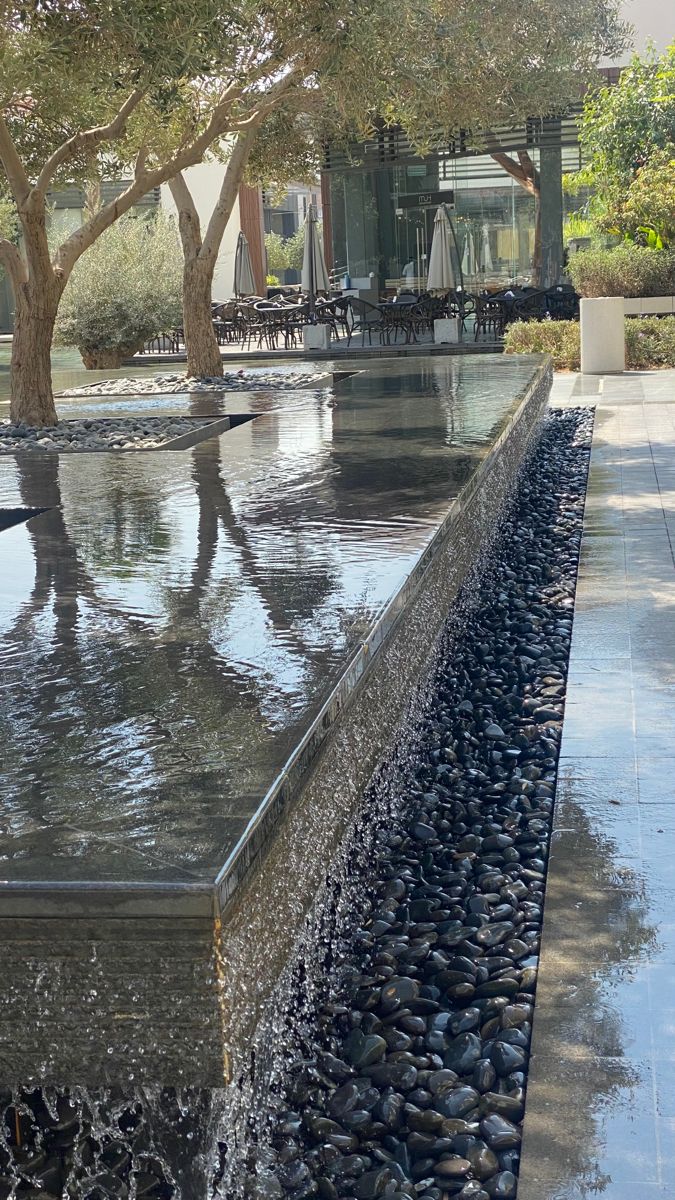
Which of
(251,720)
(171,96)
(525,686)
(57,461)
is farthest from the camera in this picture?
(171,96)

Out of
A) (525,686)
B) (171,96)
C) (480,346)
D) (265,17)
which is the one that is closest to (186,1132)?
(525,686)

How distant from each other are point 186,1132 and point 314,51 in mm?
10257

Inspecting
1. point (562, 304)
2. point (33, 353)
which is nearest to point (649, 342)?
point (562, 304)

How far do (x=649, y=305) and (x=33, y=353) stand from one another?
11.0 metres

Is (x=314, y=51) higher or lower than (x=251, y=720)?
higher

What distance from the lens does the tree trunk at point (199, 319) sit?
47.7ft

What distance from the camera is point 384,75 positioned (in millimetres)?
10961

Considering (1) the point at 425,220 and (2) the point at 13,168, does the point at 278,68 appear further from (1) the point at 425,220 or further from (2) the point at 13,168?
(1) the point at 425,220

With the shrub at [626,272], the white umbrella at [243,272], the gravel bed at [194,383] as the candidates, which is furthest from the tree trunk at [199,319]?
the white umbrella at [243,272]

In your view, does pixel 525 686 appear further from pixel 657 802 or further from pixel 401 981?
pixel 401 981

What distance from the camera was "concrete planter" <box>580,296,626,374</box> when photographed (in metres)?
16.6

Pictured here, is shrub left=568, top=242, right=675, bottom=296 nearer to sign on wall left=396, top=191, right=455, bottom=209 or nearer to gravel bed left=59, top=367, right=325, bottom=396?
gravel bed left=59, top=367, right=325, bottom=396

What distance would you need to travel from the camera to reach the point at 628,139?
64.5 feet

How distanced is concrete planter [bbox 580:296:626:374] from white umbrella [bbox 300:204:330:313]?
256 inches
